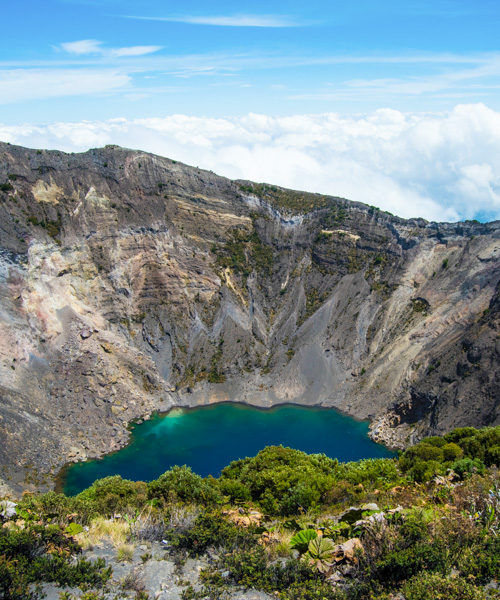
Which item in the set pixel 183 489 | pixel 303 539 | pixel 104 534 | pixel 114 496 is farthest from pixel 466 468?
pixel 114 496

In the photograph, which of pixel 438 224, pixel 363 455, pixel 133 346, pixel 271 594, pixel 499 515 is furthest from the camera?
pixel 438 224

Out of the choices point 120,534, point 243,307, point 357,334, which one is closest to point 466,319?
point 357,334

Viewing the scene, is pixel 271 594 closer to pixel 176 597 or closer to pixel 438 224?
pixel 176 597

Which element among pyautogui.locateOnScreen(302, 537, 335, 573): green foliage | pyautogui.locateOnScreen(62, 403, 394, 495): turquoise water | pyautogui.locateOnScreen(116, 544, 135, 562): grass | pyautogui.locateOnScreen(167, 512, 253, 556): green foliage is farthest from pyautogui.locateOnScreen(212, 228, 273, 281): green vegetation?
pyautogui.locateOnScreen(302, 537, 335, 573): green foliage

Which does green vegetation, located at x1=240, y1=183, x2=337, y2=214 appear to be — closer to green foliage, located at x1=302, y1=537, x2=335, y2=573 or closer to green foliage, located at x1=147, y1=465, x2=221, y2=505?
green foliage, located at x1=147, y1=465, x2=221, y2=505

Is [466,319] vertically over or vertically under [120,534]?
over

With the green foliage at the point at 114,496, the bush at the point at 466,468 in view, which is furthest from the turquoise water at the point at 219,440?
the bush at the point at 466,468

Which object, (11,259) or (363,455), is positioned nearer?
(363,455)

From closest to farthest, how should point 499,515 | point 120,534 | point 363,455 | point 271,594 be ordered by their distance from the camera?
point 271,594 < point 499,515 < point 120,534 < point 363,455

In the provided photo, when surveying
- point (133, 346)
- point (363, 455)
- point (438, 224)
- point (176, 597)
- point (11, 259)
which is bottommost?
point (363, 455)
